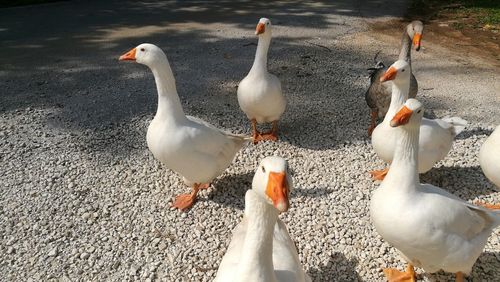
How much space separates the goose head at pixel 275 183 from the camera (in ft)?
5.97

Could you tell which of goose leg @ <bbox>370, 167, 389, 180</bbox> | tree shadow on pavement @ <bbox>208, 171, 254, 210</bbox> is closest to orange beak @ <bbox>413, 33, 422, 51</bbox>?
goose leg @ <bbox>370, 167, 389, 180</bbox>

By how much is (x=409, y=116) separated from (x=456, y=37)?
247 inches

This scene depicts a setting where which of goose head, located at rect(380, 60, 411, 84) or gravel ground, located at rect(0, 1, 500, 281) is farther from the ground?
goose head, located at rect(380, 60, 411, 84)

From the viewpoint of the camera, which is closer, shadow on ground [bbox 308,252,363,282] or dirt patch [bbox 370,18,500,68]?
shadow on ground [bbox 308,252,363,282]

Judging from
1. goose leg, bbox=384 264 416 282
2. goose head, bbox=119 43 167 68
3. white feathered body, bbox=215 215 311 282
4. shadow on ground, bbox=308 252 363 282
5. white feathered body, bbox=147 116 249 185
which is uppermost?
goose head, bbox=119 43 167 68

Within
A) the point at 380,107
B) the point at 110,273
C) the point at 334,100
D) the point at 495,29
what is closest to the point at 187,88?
the point at 334,100

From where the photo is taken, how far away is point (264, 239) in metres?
2.07

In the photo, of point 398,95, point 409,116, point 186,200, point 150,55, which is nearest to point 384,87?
point 398,95

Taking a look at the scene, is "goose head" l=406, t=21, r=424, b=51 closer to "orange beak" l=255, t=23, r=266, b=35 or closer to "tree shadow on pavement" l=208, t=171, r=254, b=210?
"orange beak" l=255, t=23, r=266, b=35

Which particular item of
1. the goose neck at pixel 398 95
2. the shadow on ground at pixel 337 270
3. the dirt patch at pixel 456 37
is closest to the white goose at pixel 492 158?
the goose neck at pixel 398 95

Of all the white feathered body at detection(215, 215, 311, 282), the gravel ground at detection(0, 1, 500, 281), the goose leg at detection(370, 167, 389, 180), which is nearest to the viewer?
the white feathered body at detection(215, 215, 311, 282)

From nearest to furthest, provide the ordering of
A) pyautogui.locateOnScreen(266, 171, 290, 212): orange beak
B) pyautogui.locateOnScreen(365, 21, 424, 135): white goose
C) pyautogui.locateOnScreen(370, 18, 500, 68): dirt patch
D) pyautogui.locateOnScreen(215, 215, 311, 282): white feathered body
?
pyautogui.locateOnScreen(266, 171, 290, 212): orange beak
pyautogui.locateOnScreen(215, 215, 311, 282): white feathered body
pyautogui.locateOnScreen(365, 21, 424, 135): white goose
pyautogui.locateOnScreen(370, 18, 500, 68): dirt patch

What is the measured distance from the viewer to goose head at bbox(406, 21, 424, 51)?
192 inches

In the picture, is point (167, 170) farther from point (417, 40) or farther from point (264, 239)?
point (417, 40)
